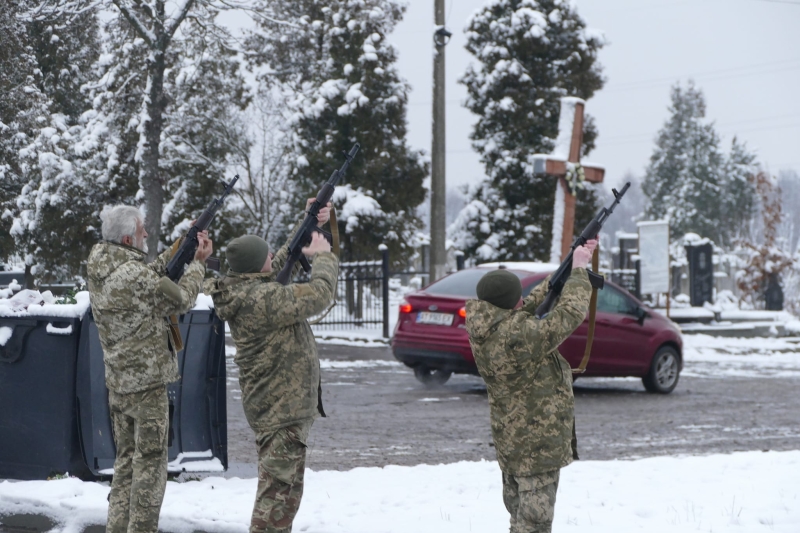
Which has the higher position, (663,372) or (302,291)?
(302,291)

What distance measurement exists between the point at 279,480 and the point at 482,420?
565 centimetres

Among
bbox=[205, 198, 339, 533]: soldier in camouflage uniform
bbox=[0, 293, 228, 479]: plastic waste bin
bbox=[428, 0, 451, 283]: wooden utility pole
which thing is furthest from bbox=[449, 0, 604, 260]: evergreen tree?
bbox=[205, 198, 339, 533]: soldier in camouflage uniform

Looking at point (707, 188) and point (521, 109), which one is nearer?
point (521, 109)

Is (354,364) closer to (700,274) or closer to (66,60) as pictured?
(700,274)

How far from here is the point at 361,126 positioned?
2739 cm

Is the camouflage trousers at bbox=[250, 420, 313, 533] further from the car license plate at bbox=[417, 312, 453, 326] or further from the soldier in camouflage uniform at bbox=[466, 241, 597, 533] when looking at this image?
the car license plate at bbox=[417, 312, 453, 326]

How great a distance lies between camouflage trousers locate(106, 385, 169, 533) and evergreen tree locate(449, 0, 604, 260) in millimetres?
24849

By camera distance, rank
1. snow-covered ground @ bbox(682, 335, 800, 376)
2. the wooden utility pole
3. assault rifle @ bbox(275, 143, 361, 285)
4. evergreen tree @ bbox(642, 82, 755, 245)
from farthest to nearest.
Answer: evergreen tree @ bbox(642, 82, 755, 245) → the wooden utility pole → snow-covered ground @ bbox(682, 335, 800, 376) → assault rifle @ bbox(275, 143, 361, 285)

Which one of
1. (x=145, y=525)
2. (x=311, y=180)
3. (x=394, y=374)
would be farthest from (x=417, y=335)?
(x=311, y=180)

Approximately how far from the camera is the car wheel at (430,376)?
12914 mm

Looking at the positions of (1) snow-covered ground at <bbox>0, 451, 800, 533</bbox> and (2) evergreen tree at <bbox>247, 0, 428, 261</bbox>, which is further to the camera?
(2) evergreen tree at <bbox>247, 0, 428, 261</bbox>

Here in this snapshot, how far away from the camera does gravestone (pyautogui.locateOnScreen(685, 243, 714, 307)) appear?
26078 millimetres

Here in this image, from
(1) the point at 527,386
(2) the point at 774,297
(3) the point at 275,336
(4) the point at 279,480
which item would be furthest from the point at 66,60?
(1) the point at 527,386

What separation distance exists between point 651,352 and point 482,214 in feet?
58.4
